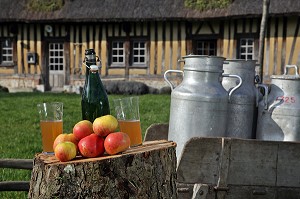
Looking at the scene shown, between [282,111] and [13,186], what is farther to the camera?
[13,186]

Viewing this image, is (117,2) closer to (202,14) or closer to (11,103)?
(202,14)

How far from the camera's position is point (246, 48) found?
13.4 m

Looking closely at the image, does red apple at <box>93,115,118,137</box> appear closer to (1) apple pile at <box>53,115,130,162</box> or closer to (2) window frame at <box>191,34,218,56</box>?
(1) apple pile at <box>53,115,130,162</box>

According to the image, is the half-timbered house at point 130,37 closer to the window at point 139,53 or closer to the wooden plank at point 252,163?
the window at point 139,53

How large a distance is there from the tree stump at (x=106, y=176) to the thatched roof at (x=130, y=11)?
10.6m

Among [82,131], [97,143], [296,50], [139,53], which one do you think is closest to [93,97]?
[82,131]

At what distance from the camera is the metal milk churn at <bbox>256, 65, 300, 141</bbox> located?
3.09m

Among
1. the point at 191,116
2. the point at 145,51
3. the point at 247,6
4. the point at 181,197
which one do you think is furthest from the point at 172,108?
the point at 145,51

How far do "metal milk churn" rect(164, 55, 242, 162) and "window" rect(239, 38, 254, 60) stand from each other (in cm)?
1059

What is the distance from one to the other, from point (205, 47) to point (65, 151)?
12.2 meters

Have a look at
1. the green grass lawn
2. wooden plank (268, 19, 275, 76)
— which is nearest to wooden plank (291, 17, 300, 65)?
wooden plank (268, 19, 275, 76)

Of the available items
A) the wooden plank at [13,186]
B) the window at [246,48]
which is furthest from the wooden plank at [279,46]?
the wooden plank at [13,186]

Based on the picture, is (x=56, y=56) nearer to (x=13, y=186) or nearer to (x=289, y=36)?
(x=289, y=36)

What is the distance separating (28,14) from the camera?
1496 centimetres
